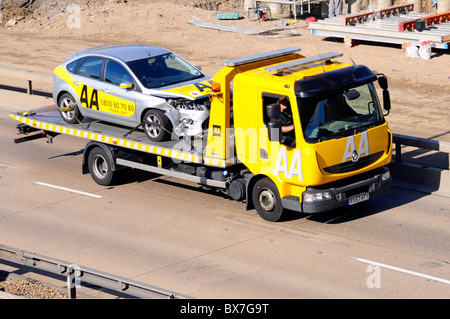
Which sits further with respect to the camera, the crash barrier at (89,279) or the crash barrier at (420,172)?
the crash barrier at (420,172)

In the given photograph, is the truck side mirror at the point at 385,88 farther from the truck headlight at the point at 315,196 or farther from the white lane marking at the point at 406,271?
the white lane marking at the point at 406,271

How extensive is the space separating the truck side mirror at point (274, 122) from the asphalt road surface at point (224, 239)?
1.58m

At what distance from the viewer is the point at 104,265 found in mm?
11414

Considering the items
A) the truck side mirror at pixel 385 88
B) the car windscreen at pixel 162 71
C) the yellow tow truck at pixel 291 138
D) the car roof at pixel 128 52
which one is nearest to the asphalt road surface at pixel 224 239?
the yellow tow truck at pixel 291 138

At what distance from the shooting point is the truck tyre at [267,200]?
1259 centimetres

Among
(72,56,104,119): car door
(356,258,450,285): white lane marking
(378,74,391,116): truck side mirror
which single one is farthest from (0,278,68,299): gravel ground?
(378,74,391,116): truck side mirror

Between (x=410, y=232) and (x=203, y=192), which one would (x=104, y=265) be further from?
(x=410, y=232)

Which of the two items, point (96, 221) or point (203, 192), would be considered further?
point (203, 192)

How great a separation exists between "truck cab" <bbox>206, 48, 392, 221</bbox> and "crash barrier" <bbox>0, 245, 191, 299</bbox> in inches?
149

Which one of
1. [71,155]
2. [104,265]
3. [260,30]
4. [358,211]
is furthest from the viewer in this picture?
[260,30]

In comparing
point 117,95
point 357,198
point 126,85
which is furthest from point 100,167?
point 357,198

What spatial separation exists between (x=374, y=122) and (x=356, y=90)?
65 cm

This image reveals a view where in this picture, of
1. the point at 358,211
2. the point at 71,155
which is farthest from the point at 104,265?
the point at 71,155

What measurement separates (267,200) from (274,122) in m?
1.54
